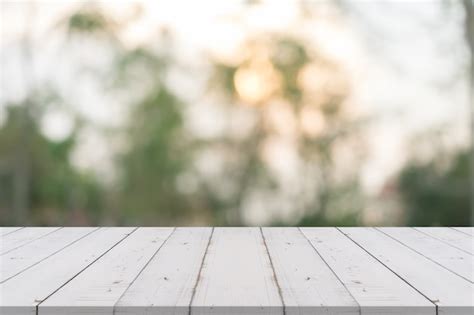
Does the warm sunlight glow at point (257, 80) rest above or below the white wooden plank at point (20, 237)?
above

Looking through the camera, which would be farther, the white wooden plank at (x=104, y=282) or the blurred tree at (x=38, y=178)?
the blurred tree at (x=38, y=178)

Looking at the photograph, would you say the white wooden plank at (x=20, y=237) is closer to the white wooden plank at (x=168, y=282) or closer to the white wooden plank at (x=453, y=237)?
the white wooden plank at (x=168, y=282)

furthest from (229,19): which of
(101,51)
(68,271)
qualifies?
(68,271)

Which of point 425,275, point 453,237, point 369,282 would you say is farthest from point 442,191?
point 369,282

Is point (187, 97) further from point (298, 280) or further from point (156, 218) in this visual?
point (298, 280)

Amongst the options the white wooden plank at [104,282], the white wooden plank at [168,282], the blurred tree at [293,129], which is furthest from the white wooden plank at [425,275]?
Answer: the blurred tree at [293,129]

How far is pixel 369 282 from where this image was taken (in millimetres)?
1148

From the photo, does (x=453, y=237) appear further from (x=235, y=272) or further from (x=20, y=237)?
(x=20, y=237)

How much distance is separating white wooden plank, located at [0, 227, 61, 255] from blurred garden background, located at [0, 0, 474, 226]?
3.42 feet

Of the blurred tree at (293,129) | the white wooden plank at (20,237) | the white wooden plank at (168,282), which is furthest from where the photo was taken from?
the blurred tree at (293,129)

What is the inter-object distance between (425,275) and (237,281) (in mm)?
397

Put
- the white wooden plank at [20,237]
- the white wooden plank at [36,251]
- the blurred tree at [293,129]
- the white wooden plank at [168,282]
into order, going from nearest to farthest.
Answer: the white wooden plank at [168,282], the white wooden plank at [36,251], the white wooden plank at [20,237], the blurred tree at [293,129]

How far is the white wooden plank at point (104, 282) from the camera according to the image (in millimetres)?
971

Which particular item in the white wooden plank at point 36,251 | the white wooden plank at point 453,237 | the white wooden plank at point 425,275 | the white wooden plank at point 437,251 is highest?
the white wooden plank at point 36,251
